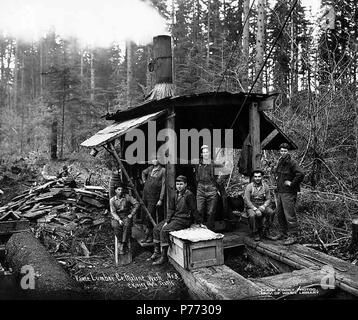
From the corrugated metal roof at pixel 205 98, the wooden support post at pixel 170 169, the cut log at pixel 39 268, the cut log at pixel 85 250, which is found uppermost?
the corrugated metal roof at pixel 205 98

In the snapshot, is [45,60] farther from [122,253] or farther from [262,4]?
[122,253]

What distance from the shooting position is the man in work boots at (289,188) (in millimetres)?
6621

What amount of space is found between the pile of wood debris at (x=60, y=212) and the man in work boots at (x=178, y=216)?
2.11 metres

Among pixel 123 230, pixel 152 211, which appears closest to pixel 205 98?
pixel 152 211

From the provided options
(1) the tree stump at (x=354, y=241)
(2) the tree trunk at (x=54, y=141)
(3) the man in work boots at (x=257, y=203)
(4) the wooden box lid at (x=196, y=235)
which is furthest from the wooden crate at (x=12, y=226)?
(2) the tree trunk at (x=54, y=141)

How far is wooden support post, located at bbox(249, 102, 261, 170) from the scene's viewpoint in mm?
7652

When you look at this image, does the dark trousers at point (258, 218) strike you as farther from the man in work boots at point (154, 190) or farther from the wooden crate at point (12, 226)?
the wooden crate at point (12, 226)

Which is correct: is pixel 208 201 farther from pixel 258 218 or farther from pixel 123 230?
pixel 123 230

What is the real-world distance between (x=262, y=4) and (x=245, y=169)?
30.5 feet

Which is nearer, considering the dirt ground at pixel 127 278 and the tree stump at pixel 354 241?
the dirt ground at pixel 127 278

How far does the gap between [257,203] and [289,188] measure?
767 mm

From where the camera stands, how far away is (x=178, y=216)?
6.90 m

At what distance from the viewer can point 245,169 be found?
784 cm

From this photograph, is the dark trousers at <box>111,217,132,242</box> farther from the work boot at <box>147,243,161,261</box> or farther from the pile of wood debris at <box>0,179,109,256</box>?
the pile of wood debris at <box>0,179,109,256</box>
